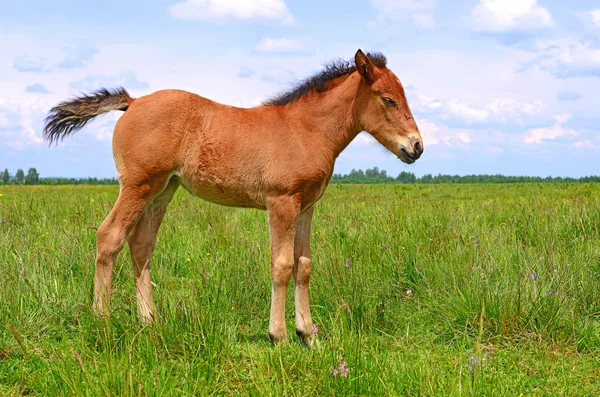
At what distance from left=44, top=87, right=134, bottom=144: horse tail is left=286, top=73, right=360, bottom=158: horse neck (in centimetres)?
178

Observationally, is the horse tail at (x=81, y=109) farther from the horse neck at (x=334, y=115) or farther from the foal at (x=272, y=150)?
the horse neck at (x=334, y=115)

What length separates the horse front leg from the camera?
15.6 ft

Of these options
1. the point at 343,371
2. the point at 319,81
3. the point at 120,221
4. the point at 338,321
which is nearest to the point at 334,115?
the point at 319,81

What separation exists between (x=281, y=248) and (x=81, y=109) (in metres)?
2.56

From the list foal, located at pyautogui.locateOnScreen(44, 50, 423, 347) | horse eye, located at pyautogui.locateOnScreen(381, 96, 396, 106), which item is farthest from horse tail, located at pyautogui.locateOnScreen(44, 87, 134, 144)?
horse eye, located at pyautogui.locateOnScreen(381, 96, 396, 106)

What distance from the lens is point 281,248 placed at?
→ 480 centimetres

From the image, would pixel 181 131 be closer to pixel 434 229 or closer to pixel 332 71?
pixel 332 71

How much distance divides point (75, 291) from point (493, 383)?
3973 mm

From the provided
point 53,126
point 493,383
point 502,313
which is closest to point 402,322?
point 502,313

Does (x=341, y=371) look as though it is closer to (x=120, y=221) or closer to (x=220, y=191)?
(x=220, y=191)

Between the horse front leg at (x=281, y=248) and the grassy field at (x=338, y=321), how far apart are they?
0.71 ft

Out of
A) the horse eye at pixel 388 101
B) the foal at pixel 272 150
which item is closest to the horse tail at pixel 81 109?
the foal at pixel 272 150

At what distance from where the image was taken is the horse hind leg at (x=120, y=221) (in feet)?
16.6

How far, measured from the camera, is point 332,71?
5.27 m
